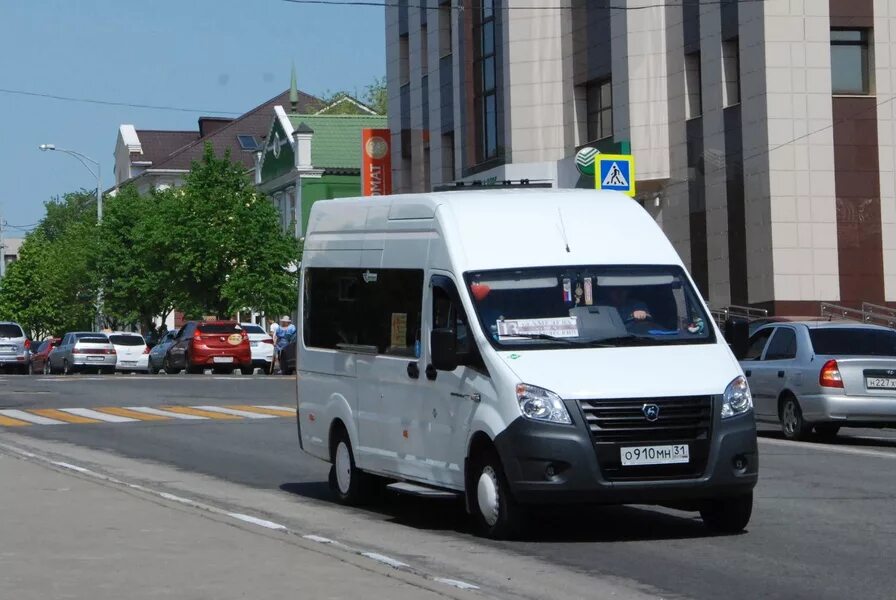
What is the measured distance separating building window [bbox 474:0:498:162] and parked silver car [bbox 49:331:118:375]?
1557cm

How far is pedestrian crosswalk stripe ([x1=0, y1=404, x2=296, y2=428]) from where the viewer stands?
2681 cm

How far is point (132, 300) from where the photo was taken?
262 feet

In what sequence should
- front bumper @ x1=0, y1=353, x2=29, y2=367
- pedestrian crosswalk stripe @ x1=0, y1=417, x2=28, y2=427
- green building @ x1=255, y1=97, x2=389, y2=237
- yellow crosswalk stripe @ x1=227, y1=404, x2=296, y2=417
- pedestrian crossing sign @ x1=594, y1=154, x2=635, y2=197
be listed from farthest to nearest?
1. green building @ x1=255, y1=97, x2=389, y2=237
2. front bumper @ x1=0, y1=353, x2=29, y2=367
3. pedestrian crossing sign @ x1=594, y1=154, x2=635, y2=197
4. yellow crosswalk stripe @ x1=227, y1=404, x2=296, y2=417
5. pedestrian crosswalk stripe @ x1=0, y1=417, x2=28, y2=427

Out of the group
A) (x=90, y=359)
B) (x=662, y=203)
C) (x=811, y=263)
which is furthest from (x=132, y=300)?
(x=811, y=263)

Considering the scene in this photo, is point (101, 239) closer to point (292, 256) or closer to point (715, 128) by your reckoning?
point (292, 256)

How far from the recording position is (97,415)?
28.3 meters

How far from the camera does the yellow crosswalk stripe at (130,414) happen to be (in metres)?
27.1

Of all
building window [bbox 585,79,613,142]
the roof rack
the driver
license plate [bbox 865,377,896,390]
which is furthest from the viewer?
building window [bbox 585,79,613,142]

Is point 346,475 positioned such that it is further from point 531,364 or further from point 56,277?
point 56,277

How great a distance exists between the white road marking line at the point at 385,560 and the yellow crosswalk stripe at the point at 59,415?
55.8ft

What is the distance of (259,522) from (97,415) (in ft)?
54.2

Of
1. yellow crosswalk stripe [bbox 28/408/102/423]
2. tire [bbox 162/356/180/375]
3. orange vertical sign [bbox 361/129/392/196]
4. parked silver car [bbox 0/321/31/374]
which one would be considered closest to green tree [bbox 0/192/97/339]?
parked silver car [bbox 0/321/31/374]

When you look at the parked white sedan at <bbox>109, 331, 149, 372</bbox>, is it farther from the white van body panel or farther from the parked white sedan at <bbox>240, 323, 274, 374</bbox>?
the white van body panel

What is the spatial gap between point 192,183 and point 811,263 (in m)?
35.1
